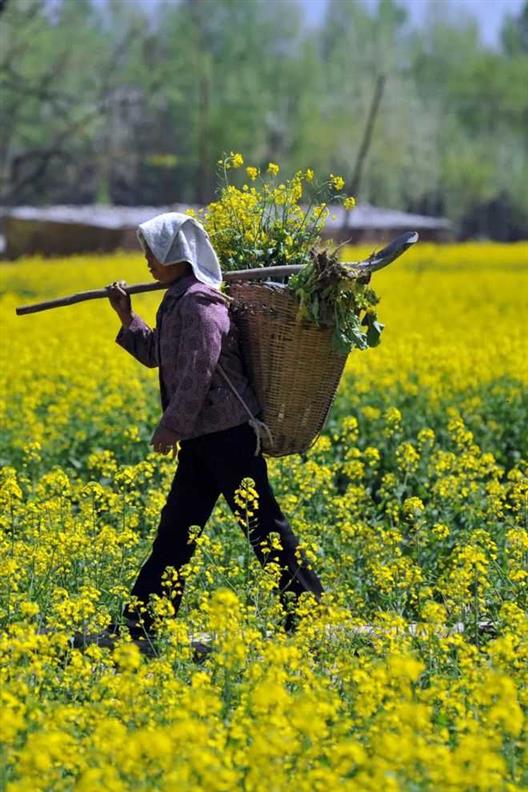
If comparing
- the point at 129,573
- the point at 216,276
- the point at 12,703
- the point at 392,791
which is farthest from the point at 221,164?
the point at 392,791

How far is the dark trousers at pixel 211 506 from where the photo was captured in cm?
582

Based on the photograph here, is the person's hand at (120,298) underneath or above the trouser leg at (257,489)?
above

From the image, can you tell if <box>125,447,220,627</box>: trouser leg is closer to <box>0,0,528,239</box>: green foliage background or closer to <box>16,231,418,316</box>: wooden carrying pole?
<box>16,231,418,316</box>: wooden carrying pole

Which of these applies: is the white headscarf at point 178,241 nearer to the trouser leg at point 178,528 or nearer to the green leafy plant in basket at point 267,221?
the green leafy plant in basket at point 267,221

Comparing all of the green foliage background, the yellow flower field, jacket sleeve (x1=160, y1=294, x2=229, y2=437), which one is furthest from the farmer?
the green foliage background

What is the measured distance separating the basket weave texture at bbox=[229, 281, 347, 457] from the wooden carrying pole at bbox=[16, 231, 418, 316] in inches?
2.0

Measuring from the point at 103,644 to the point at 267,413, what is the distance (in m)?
1.07

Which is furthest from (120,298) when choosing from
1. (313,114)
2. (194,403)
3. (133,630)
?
(313,114)

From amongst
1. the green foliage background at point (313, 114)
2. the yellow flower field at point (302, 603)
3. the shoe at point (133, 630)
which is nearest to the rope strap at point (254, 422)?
the yellow flower field at point (302, 603)

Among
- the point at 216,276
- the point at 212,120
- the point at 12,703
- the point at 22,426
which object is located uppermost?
the point at 216,276

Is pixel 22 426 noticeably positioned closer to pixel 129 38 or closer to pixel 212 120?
pixel 129 38

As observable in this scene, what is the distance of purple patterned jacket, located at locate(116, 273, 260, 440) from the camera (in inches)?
220

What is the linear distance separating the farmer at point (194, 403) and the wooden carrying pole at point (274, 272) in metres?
0.06

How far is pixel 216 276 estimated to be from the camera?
5797mm
